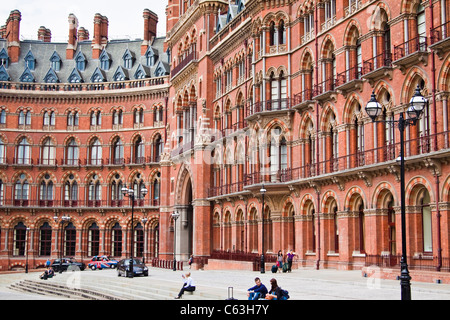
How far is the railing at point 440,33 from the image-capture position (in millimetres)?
28614

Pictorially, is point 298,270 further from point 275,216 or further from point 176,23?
point 176,23

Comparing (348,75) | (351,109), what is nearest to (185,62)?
(348,75)

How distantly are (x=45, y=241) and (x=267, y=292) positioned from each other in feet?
183

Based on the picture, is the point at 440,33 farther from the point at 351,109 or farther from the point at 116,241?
the point at 116,241

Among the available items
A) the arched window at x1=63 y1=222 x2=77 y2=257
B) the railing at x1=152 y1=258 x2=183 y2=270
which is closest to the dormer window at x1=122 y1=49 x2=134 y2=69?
the arched window at x1=63 y1=222 x2=77 y2=257

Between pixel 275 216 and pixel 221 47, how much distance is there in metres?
17.6

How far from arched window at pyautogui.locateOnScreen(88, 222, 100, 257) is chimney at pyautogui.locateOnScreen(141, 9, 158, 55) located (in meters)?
21.5

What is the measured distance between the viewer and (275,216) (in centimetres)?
4391

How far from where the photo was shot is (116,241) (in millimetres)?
71812

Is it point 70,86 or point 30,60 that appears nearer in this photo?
point 70,86

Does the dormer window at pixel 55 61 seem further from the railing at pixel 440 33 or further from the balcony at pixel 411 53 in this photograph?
the railing at pixel 440 33

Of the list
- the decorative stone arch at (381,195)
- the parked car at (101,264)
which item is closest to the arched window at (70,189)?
the parked car at (101,264)

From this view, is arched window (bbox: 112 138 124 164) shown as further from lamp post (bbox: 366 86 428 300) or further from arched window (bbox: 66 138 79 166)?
lamp post (bbox: 366 86 428 300)

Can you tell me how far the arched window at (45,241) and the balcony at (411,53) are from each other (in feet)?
166
